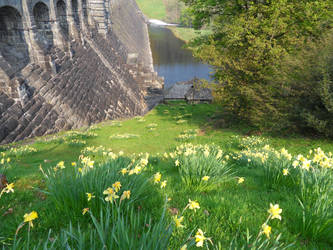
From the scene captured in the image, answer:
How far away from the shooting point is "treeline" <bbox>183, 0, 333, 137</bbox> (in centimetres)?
847

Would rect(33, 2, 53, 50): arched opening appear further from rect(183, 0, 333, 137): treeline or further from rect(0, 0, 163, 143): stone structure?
rect(183, 0, 333, 137): treeline

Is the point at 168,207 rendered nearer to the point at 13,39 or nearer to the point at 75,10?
the point at 13,39

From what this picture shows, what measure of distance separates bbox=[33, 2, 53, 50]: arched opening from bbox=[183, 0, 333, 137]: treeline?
26.2 ft

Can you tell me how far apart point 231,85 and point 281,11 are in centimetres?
440

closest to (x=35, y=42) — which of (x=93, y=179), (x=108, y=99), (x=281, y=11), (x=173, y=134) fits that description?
(x=108, y=99)

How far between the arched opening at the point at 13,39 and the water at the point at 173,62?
3009 cm

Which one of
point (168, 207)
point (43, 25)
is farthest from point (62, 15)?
point (168, 207)

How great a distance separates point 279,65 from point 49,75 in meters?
11.0

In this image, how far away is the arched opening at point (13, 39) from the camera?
8969mm

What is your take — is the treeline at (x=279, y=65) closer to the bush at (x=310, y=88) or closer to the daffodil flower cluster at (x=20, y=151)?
the bush at (x=310, y=88)

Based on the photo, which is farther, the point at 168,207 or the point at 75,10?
the point at 75,10

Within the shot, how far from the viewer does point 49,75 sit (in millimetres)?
10656

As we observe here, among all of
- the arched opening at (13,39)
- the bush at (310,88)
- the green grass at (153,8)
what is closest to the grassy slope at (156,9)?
the green grass at (153,8)

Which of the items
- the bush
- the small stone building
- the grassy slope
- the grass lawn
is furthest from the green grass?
the grass lawn
